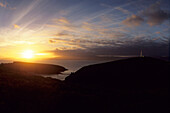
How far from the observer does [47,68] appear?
162 m

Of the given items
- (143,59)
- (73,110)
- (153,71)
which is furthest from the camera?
(143,59)

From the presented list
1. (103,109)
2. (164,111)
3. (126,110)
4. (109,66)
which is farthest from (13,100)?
(109,66)

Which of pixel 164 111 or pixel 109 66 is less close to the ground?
pixel 109 66

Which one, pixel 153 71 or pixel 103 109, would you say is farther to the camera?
pixel 153 71

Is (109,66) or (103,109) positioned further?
(109,66)

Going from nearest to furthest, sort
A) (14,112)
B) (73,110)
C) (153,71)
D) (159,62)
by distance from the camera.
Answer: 1. (14,112)
2. (73,110)
3. (153,71)
4. (159,62)

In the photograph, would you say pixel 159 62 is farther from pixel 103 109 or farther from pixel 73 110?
pixel 73 110

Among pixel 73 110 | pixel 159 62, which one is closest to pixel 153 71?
pixel 159 62

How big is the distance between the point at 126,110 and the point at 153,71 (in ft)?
90.6

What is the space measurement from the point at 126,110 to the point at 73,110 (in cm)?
592

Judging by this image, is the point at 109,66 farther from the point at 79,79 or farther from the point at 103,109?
the point at 103,109

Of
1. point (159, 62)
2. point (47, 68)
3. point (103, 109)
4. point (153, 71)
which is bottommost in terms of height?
point (47, 68)

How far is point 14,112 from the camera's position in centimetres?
1084

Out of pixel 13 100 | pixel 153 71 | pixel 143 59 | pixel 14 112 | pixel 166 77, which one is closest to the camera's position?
pixel 14 112
